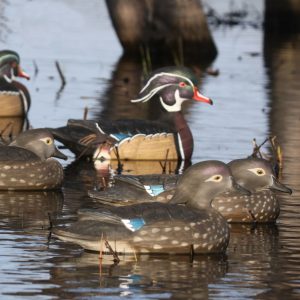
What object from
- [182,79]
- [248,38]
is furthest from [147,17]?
[182,79]

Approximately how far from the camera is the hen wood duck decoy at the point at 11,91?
2039cm

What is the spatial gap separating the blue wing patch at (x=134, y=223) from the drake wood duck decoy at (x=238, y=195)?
1.75m

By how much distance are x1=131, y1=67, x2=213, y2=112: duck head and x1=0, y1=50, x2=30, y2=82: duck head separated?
13.1 feet

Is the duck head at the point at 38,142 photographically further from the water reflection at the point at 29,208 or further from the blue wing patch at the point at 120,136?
the blue wing patch at the point at 120,136

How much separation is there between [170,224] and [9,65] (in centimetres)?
1020

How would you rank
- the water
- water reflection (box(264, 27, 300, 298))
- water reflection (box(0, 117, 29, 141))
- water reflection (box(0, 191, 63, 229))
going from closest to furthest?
the water
water reflection (box(264, 27, 300, 298))
water reflection (box(0, 191, 63, 229))
water reflection (box(0, 117, 29, 141))

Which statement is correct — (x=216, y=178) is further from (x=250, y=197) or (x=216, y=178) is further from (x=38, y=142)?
(x=38, y=142)

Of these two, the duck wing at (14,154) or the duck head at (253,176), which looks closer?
the duck head at (253,176)

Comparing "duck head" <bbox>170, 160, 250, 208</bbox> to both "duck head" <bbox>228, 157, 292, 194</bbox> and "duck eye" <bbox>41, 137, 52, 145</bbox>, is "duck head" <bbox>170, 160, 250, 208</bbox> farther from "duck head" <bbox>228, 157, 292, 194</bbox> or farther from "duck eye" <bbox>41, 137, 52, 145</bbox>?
"duck eye" <bbox>41, 137, 52, 145</bbox>

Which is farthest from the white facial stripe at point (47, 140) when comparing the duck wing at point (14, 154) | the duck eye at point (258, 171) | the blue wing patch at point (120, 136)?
the duck eye at point (258, 171)

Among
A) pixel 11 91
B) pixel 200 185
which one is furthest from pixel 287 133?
pixel 200 185

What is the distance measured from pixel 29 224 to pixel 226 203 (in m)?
1.76

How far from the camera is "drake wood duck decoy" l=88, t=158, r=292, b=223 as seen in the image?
12938mm

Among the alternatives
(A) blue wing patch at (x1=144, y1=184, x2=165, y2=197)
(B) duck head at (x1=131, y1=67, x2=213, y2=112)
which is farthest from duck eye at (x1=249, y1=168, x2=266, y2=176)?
(B) duck head at (x1=131, y1=67, x2=213, y2=112)
